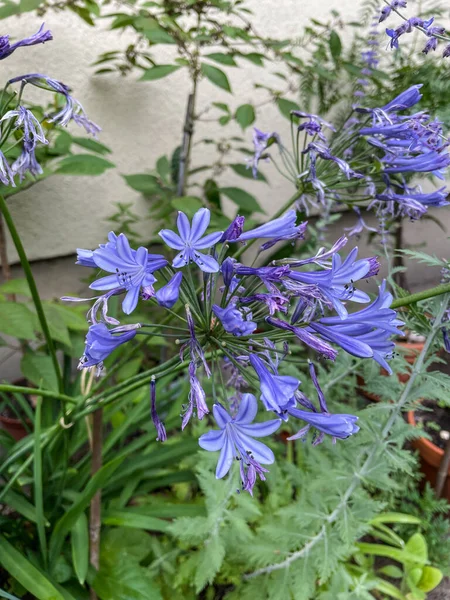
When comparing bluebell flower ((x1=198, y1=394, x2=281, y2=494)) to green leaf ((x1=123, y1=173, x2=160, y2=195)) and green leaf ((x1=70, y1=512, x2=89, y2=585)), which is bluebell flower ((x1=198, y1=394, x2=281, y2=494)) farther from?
green leaf ((x1=123, y1=173, x2=160, y2=195))

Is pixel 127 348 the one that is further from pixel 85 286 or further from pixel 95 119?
pixel 95 119

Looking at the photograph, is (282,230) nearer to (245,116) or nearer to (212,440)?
(212,440)

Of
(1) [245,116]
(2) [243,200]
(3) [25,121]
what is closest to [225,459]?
(3) [25,121]

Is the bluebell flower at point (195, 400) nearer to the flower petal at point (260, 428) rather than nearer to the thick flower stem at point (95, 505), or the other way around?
the flower petal at point (260, 428)

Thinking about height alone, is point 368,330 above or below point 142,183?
above

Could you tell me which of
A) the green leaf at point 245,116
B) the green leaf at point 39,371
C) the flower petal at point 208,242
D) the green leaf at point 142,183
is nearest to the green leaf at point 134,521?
the green leaf at point 39,371

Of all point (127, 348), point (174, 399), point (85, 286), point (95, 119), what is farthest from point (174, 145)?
point (174, 399)
